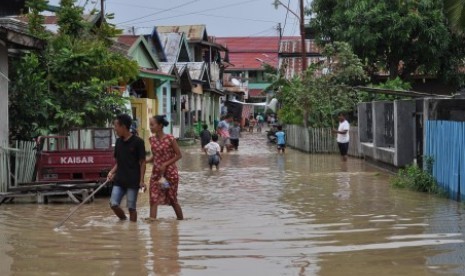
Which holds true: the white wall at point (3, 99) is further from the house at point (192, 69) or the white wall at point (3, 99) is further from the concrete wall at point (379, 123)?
the house at point (192, 69)

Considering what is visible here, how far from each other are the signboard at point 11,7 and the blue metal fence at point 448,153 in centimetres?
1120

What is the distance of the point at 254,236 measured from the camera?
9.17m

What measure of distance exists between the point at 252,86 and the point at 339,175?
214 feet

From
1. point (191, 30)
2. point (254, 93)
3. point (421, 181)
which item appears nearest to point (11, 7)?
point (421, 181)

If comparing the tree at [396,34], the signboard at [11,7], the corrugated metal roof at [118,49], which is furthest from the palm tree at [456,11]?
the tree at [396,34]

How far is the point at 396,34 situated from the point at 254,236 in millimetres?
24548

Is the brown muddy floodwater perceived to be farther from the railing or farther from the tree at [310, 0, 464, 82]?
the tree at [310, 0, 464, 82]

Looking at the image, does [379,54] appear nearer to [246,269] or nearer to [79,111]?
[79,111]

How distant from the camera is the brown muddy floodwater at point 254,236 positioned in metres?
7.22

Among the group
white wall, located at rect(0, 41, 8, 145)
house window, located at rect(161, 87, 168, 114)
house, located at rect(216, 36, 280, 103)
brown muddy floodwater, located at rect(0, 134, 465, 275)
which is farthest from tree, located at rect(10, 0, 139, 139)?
house, located at rect(216, 36, 280, 103)

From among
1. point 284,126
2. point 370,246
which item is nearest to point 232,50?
point 284,126

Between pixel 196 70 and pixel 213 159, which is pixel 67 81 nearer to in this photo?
pixel 213 159

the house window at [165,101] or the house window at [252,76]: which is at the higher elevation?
the house window at [252,76]

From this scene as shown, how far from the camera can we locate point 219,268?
718cm
